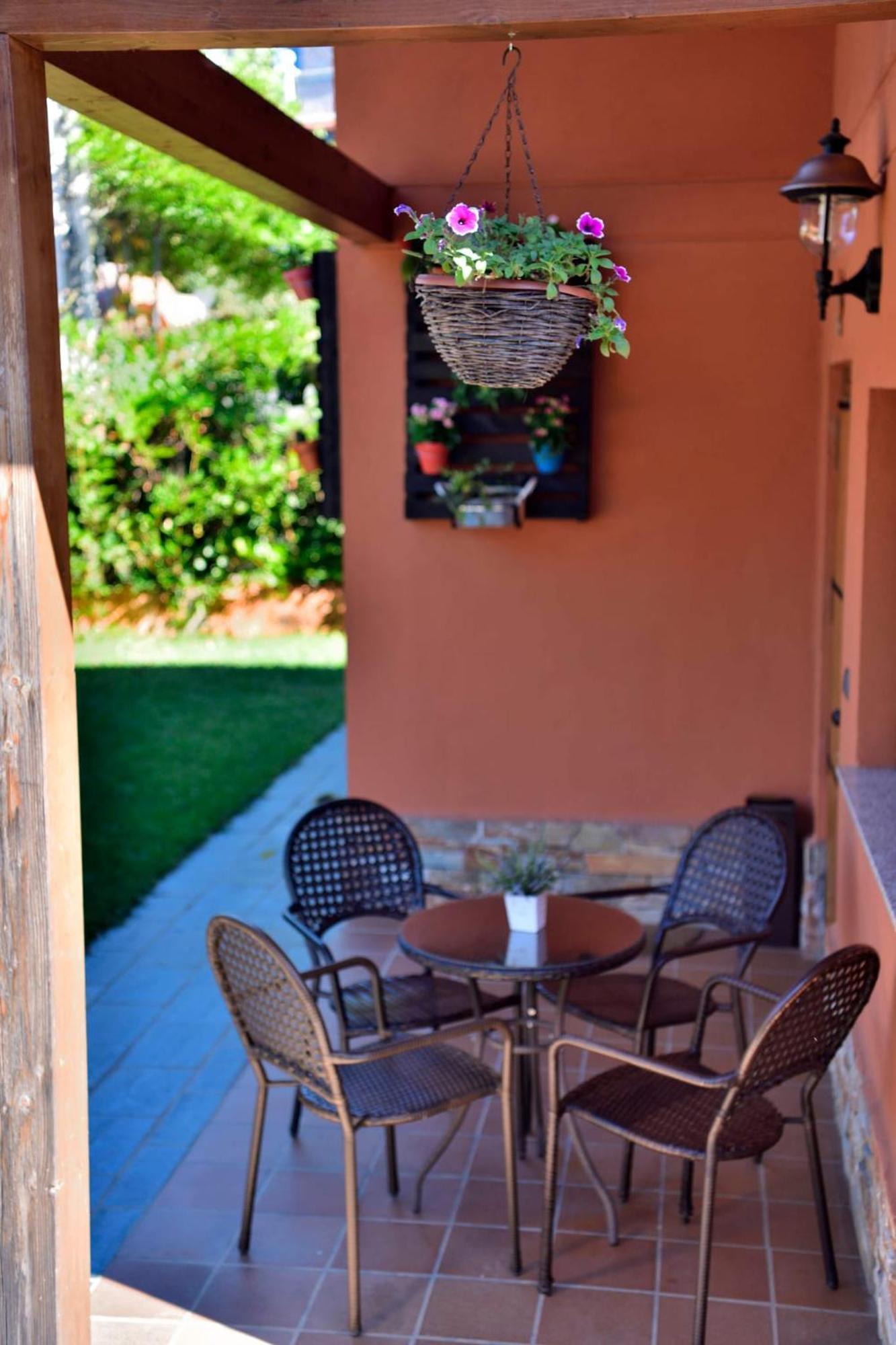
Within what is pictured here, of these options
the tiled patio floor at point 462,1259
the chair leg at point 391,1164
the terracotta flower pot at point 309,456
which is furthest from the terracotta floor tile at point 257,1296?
the terracotta flower pot at point 309,456

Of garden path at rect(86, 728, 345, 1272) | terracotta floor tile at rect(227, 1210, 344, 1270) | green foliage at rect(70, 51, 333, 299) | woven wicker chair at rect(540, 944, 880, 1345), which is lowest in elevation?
garden path at rect(86, 728, 345, 1272)

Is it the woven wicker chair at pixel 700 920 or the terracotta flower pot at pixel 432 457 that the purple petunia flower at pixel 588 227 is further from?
Result: the terracotta flower pot at pixel 432 457

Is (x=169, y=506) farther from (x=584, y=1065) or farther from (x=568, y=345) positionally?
(x=568, y=345)

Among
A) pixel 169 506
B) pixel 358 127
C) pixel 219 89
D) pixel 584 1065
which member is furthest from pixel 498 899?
pixel 169 506

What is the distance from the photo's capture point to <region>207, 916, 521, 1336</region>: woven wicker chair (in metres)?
3.60

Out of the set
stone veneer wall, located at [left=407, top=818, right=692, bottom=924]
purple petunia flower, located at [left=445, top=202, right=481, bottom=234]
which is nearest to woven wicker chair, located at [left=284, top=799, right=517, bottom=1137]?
stone veneer wall, located at [left=407, top=818, right=692, bottom=924]

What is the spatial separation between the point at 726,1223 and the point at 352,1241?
111 centimetres

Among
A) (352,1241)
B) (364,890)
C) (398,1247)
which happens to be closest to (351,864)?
(364,890)

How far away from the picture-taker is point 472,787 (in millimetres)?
6598

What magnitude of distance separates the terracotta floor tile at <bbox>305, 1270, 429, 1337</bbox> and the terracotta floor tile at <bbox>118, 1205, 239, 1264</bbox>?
362 mm

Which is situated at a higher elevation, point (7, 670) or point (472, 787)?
point (7, 670)

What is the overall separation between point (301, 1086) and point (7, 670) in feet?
4.93

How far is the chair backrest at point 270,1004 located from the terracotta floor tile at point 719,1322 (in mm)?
976

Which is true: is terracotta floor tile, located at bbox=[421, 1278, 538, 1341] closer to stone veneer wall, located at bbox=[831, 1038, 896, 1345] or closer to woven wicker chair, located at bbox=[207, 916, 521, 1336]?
woven wicker chair, located at bbox=[207, 916, 521, 1336]
